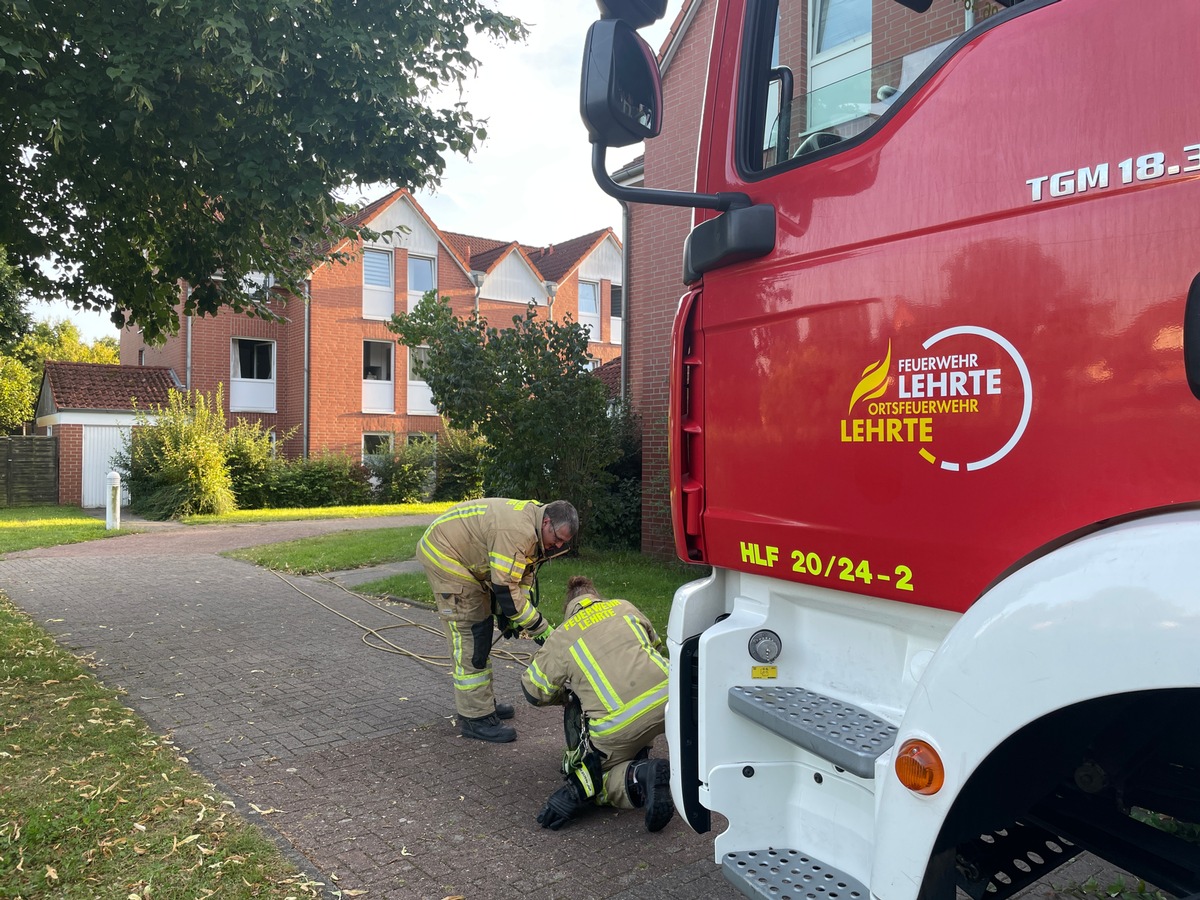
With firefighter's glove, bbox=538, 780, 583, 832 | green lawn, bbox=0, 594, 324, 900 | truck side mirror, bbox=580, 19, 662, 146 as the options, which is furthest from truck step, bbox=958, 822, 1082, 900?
green lawn, bbox=0, 594, 324, 900

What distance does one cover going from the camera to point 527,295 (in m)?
30.8

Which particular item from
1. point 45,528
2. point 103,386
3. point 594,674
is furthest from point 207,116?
point 103,386

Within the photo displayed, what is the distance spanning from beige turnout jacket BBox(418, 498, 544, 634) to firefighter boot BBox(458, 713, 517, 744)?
600 millimetres

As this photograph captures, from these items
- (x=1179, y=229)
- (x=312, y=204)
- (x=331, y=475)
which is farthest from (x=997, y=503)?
(x=331, y=475)

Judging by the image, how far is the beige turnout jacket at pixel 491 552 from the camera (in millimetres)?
4746

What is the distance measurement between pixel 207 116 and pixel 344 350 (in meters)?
19.5

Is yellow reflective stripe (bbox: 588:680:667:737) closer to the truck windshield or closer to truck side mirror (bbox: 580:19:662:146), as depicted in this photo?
the truck windshield

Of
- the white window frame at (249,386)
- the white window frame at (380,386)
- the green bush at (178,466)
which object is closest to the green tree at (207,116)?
the green bush at (178,466)

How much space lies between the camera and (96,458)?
22.5 metres

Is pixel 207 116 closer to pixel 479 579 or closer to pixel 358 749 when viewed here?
pixel 479 579

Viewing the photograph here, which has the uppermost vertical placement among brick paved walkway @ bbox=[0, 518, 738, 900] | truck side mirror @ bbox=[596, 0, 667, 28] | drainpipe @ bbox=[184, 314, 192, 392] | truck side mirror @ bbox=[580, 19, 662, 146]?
drainpipe @ bbox=[184, 314, 192, 392]

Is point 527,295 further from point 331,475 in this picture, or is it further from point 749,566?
point 749,566

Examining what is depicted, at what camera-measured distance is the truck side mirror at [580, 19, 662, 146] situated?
221cm

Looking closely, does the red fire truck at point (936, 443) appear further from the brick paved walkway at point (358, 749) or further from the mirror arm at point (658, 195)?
the brick paved walkway at point (358, 749)
